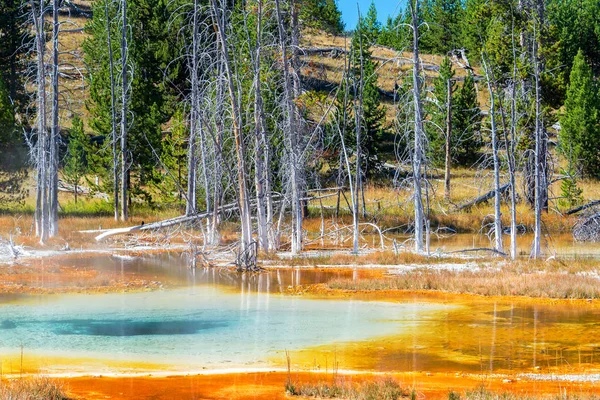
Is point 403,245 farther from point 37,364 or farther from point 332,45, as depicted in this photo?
point 332,45

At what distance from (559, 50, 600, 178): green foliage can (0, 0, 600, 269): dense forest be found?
4.1 inches

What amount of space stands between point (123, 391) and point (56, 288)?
1091cm

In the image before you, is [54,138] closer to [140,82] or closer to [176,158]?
[176,158]

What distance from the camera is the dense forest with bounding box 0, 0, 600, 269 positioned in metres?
30.0

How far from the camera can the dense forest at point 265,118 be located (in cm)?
3005

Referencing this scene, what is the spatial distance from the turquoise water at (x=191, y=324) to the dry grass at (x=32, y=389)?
2780mm

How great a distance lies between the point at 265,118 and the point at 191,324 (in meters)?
15.9

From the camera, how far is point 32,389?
439 inches

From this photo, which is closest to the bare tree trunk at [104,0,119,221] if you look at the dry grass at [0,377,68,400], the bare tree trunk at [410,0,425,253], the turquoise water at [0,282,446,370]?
the bare tree trunk at [410,0,425,253]

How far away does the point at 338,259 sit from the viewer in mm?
28797

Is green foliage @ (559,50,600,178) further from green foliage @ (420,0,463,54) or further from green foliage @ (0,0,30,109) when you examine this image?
green foliage @ (0,0,30,109)

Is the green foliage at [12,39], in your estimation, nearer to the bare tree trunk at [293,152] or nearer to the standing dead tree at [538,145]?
the bare tree trunk at [293,152]

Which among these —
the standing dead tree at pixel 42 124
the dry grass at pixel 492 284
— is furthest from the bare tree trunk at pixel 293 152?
the standing dead tree at pixel 42 124

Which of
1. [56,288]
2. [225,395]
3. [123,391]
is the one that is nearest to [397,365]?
[225,395]
